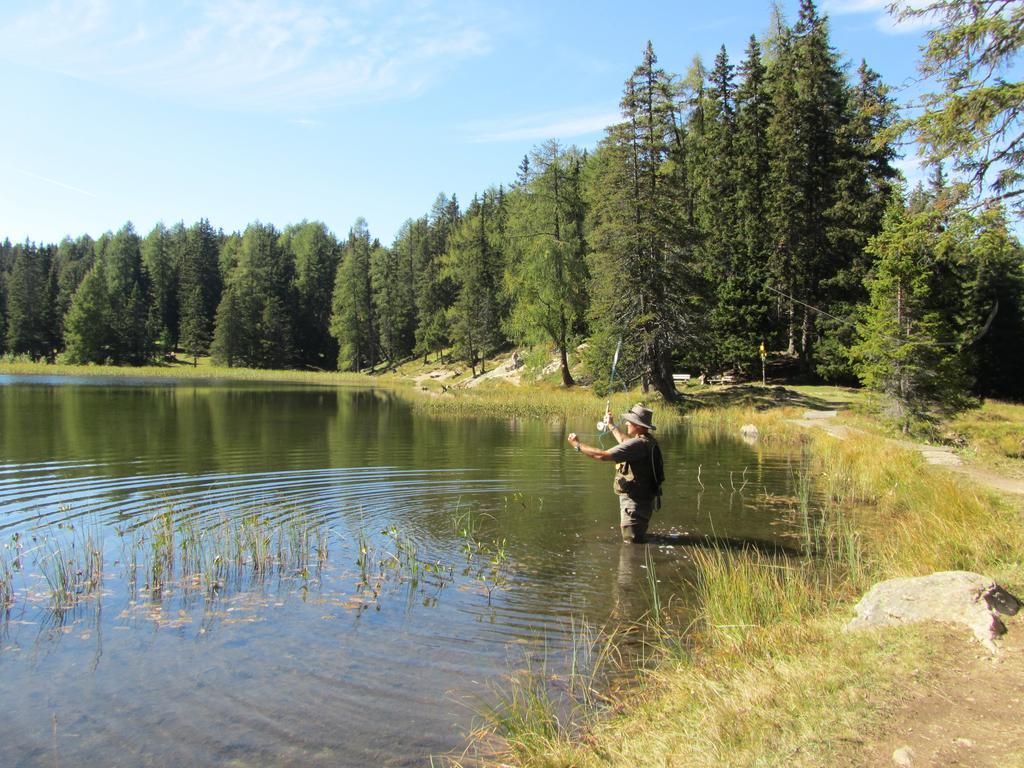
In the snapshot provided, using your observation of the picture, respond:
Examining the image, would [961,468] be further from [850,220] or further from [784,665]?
[850,220]

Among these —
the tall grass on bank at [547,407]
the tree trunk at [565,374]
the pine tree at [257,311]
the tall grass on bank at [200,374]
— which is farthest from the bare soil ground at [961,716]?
the pine tree at [257,311]

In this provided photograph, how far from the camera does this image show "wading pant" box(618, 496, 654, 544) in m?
10.6

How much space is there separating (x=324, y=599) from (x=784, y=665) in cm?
514

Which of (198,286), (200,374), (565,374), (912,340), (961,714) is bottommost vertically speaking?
(961,714)

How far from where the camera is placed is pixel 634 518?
10648 millimetres

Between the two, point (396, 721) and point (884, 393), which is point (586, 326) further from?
point (396, 721)

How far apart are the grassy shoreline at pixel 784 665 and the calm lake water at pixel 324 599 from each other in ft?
2.78

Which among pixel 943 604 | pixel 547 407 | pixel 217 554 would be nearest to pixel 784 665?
pixel 943 604

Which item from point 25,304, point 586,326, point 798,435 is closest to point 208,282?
point 25,304

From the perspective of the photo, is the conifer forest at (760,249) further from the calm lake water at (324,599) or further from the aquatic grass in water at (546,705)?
the aquatic grass in water at (546,705)

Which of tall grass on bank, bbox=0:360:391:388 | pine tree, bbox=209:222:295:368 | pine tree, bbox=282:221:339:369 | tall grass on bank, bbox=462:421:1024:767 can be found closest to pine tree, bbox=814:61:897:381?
tall grass on bank, bbox=462:421:1024:767

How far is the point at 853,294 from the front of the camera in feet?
143

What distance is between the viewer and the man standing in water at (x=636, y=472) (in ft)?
34.0

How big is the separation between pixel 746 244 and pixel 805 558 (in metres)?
40.7
